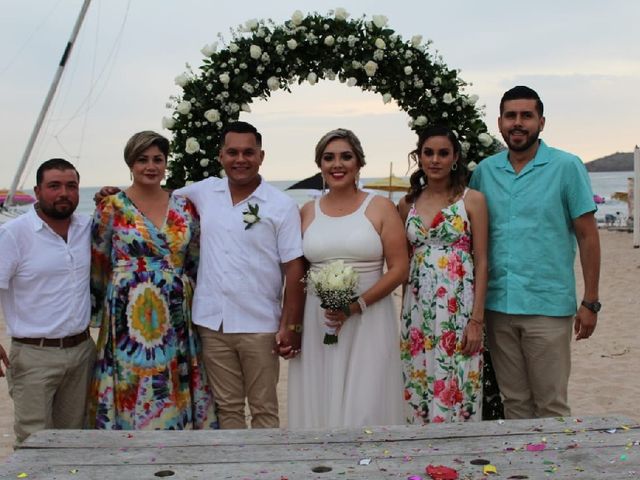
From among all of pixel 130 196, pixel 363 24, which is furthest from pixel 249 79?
pixel 130 196

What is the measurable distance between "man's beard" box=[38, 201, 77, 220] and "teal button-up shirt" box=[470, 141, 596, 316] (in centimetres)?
262

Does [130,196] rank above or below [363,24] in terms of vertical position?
below

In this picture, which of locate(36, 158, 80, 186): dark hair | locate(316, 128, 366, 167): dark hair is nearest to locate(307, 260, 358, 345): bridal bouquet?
locate(316, 128, 366, 167): dark hair

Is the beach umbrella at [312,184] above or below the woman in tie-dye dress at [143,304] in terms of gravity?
above

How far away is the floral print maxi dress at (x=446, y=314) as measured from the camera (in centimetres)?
466

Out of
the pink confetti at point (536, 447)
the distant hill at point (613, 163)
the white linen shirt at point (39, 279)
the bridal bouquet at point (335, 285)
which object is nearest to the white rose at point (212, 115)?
the white linen shirt at point (39, 279)

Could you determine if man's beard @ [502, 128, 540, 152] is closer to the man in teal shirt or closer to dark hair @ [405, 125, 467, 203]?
the man in teal shirt

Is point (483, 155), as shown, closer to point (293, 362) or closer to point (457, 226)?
point (457, 226)

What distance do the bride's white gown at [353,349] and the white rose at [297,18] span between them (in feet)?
6.12

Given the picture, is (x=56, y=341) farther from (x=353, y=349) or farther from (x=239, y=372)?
(x=353, y=349)

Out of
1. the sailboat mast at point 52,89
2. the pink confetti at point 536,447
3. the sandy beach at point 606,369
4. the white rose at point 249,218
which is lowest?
the sandy beach at point 606,369

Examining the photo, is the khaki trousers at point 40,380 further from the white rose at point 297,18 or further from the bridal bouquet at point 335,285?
the white rose at point 297,18

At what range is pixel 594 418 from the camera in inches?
154

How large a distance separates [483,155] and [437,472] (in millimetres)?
3242
